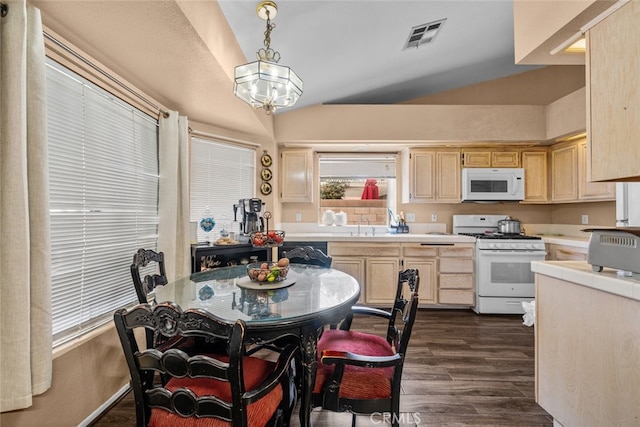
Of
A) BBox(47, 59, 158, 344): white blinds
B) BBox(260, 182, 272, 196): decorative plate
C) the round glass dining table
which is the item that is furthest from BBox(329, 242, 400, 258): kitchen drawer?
BBox(47, 59, 158, 344): white blinds

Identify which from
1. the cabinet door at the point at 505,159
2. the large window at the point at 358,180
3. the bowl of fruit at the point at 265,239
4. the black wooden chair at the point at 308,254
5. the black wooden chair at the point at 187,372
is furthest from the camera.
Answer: the large window at the point at 358,180

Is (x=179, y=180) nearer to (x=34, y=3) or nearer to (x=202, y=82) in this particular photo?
(x=202, y=82)

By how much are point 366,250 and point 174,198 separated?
88.6 inches

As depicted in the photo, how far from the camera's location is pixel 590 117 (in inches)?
56.4

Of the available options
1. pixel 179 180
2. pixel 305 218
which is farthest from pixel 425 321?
pixel 179 180

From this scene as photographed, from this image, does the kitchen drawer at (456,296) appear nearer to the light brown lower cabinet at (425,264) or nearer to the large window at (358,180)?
the light brown lower cabinet at (425,264)

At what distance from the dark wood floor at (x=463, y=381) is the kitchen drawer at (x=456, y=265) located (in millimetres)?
661

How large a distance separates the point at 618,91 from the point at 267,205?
131 inches

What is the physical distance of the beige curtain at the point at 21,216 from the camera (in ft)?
3.98

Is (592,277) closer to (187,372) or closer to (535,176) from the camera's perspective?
(187,372)

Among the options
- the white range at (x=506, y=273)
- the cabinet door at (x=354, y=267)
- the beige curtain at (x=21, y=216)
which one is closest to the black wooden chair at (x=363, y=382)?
the beige curtain at (x=21, y=216)

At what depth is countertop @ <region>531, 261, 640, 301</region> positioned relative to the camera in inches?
45.2

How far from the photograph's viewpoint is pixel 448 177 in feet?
13.1

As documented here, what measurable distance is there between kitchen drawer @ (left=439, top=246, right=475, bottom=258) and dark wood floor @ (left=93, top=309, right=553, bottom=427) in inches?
32.3
